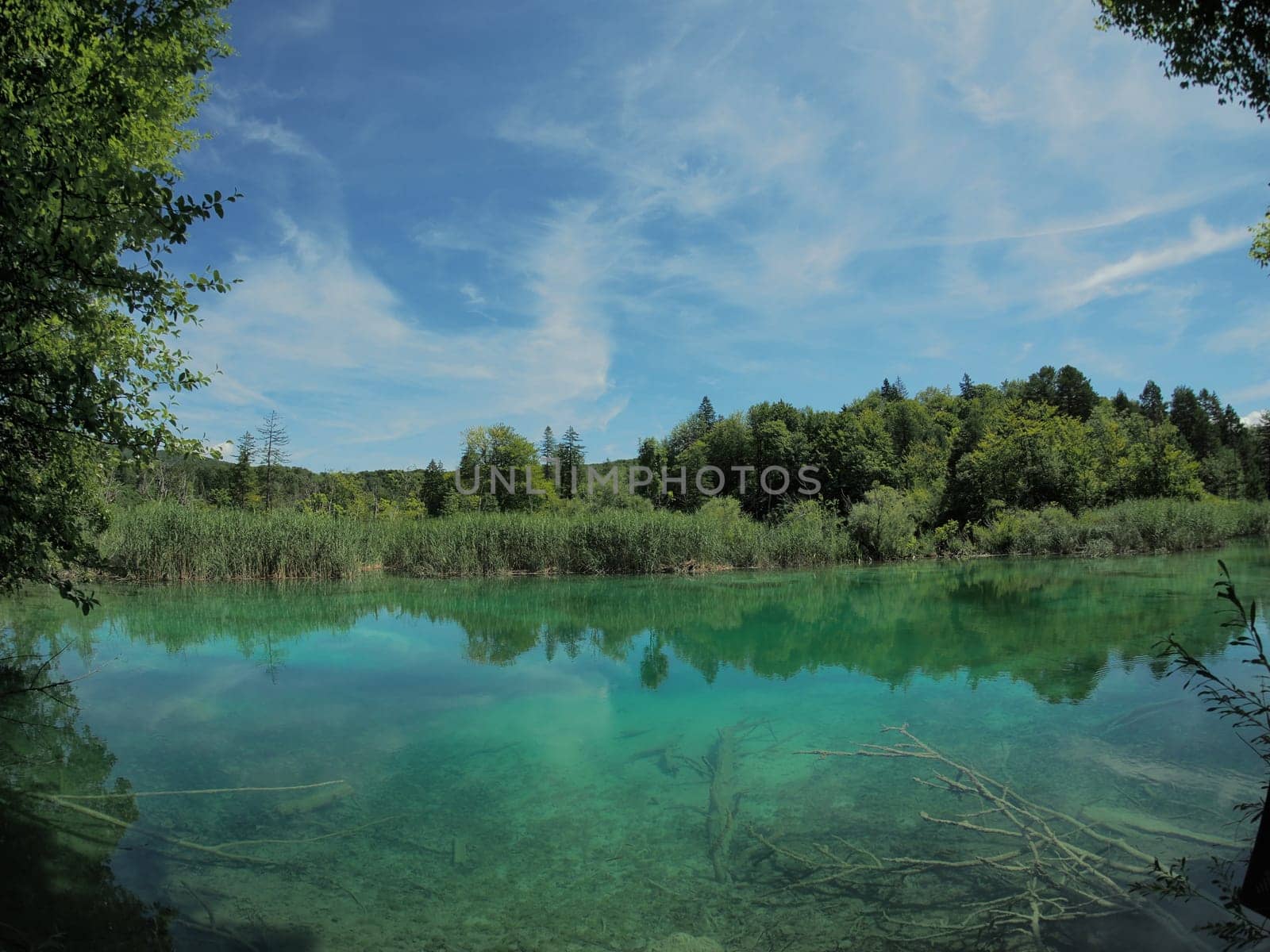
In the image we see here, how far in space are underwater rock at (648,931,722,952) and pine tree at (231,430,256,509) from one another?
41543 millimetres

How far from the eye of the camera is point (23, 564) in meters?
3.85

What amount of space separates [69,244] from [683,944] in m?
4.19

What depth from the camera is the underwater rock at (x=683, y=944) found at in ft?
10.2

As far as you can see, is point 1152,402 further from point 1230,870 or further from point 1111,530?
point 1230,870

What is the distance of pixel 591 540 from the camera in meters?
22.5

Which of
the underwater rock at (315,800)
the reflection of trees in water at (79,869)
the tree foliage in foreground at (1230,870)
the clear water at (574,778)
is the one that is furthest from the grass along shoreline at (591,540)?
the tree foliage in foreground at (1230,870)

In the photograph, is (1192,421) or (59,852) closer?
(59,852)

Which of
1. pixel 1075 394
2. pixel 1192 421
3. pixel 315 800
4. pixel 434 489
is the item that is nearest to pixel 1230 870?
pixel 315 800

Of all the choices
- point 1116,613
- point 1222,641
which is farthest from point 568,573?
point 1222,641

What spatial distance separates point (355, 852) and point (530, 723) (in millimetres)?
2827

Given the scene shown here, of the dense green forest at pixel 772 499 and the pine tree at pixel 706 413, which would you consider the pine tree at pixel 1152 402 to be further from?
the pine tree at pixel 706 413

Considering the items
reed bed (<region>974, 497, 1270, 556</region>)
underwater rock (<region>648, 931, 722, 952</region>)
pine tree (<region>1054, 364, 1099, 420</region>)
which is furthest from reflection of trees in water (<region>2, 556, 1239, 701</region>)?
pine tree (<region>1054, 364, 1099, 420</region>)

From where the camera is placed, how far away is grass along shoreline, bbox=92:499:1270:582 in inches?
734

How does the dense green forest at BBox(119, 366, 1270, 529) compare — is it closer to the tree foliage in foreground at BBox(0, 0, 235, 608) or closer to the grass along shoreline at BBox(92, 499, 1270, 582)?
the grass along shoreline at BBox(92, 499, 1270, 582)
